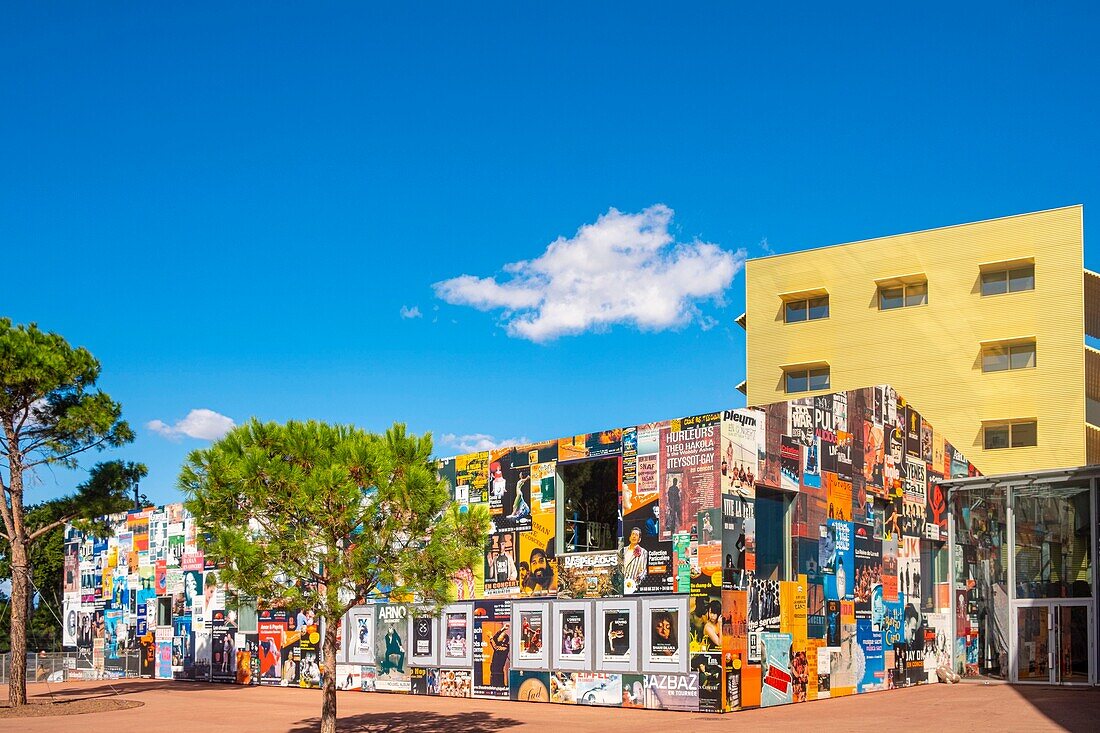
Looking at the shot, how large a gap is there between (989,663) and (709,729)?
13.5m

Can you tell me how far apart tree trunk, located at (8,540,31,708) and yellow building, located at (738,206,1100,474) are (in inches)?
1126

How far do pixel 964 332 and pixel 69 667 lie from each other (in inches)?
1294

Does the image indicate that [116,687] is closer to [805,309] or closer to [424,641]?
[424,641]

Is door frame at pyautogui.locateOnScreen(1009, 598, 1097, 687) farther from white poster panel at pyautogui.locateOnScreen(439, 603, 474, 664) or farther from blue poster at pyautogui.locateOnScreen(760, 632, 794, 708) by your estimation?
white poster panel at pyautogui.locateOnScreen(439, 603, 474, 664)

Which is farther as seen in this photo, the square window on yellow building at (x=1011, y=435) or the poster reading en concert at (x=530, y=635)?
the square window on yellow building at (x=1011, y=435)

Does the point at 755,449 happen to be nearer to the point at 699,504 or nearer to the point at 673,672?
the point at 699,504

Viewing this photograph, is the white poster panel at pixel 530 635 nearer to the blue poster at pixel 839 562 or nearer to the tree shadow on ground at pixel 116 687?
the blue poster at pixel 839 562

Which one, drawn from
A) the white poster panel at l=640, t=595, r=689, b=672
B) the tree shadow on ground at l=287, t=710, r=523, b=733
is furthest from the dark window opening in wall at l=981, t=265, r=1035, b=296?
the tree shadow on ground at l=287, t=710, r=523, b=733

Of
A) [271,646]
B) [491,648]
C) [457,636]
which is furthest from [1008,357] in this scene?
[271,646]

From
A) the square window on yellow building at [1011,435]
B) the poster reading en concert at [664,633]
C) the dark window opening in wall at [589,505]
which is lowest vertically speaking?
the poster reading en concert at [664,633]

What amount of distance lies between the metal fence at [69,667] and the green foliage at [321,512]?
23992 mm

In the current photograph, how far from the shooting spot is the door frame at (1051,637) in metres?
27.3

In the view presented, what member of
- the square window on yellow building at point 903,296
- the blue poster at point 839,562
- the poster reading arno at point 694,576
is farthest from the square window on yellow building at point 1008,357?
the blue poster at point 839,562

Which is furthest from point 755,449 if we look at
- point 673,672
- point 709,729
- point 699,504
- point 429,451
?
point 429,451
